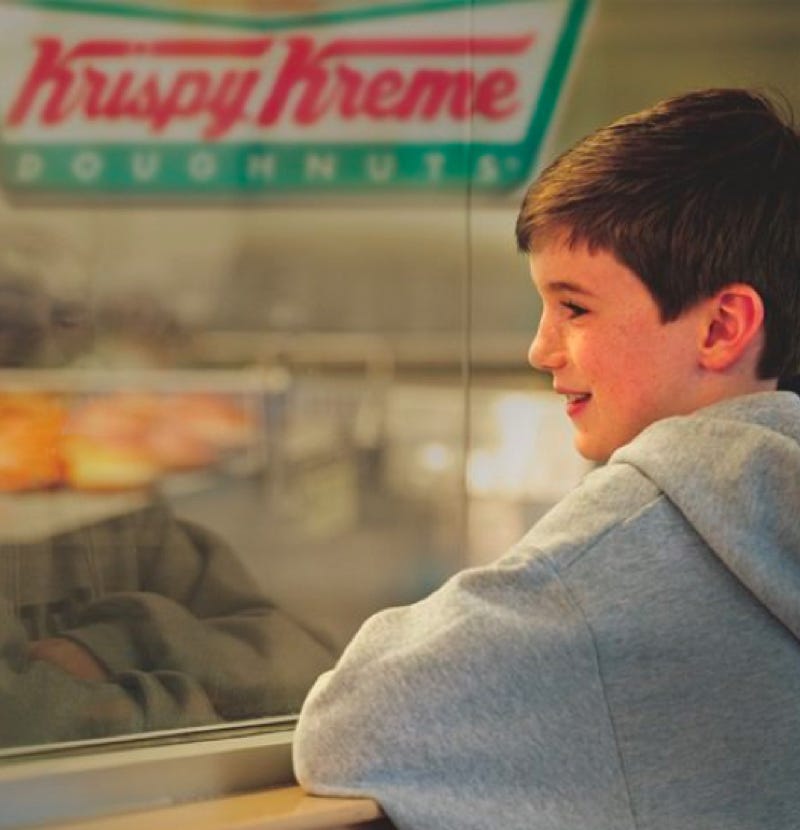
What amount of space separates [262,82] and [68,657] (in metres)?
0.60

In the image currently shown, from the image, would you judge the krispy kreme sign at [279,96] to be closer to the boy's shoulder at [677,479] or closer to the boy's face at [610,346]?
the boy's face at [610,346]

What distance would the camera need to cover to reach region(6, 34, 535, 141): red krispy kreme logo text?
1625 mm

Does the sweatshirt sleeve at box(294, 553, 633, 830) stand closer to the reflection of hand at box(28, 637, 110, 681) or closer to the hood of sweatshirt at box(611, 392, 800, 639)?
the hood of sweatshirt at box(611, 392, 800, 639)

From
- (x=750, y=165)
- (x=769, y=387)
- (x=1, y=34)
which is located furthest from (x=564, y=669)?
(x=1, y=34)

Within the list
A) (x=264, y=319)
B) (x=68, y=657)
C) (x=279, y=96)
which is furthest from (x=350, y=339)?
(x=68, y=657)

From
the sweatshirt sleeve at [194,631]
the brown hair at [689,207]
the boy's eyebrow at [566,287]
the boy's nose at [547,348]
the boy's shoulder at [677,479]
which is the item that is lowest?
the sweatshirt sleeve at [194,631]

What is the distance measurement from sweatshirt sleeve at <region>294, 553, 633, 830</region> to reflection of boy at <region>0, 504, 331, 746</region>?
0.30 meters

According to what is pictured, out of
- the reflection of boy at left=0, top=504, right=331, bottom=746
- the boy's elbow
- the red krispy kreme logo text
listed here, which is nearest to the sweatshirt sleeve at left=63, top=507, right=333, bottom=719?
the reflection of boy at left=0, top=504, right=331, bottom=746

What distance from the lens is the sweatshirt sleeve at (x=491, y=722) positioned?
1.39 meters

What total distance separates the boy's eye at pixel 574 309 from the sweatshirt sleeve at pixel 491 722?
0.81 feet

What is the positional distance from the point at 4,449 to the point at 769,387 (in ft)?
2.22

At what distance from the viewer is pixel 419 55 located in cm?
192

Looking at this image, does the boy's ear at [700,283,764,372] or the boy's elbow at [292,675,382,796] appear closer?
the boy's elbow at [292,675,382,796]

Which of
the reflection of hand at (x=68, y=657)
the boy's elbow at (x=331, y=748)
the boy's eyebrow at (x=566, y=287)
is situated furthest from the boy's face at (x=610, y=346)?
the reflection of hand at (x=68, y=657)
